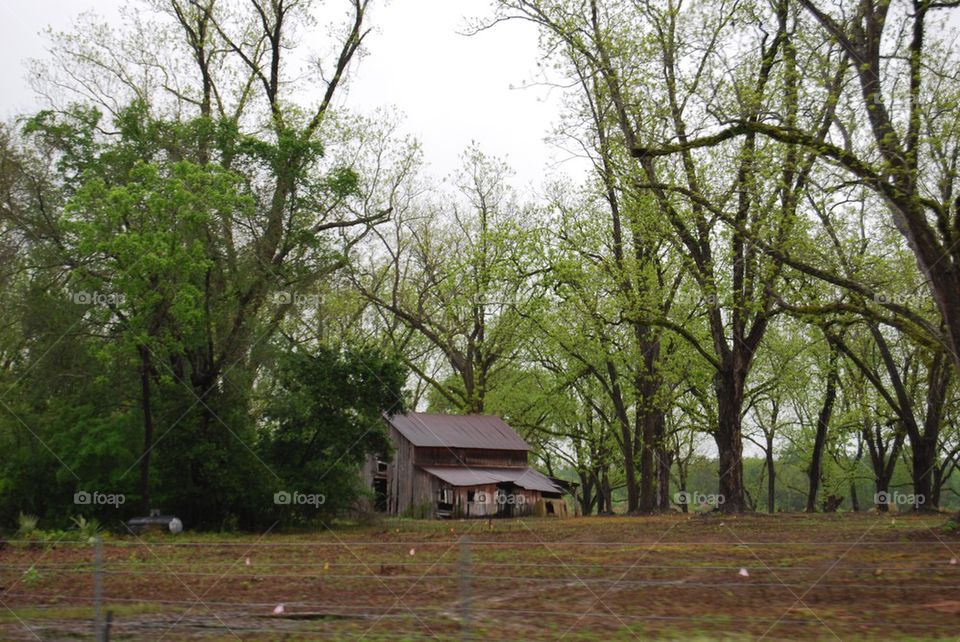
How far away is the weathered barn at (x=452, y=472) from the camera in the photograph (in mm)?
46375

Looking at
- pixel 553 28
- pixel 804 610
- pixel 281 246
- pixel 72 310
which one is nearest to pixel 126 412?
pixel 72 310

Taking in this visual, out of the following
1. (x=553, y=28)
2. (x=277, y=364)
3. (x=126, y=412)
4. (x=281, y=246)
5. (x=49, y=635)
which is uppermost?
(x=553, y=28)

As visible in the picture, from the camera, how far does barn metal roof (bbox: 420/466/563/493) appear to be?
45.8 metres

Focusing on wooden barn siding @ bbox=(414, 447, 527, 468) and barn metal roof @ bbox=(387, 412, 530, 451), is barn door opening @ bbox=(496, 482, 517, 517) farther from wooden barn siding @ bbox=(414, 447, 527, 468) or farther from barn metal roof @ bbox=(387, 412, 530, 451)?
barn metal roof @ bbox=(387, 412, 530, 451)

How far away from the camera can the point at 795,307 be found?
2398 centimetres

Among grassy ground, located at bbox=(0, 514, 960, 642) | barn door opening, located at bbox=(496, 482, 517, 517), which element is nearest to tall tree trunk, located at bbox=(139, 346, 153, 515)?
grassy ground, located at bbox=(0, 514, 960, 642)

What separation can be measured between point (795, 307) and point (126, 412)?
1970 centimetres

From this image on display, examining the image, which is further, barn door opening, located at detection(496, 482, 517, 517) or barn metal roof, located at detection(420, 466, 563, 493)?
barn door opening, located at detection(496, 482, 517, 517)

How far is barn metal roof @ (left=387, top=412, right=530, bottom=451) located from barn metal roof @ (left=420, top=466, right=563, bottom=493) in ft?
3.94

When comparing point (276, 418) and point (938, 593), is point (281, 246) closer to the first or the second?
point (276, 418)

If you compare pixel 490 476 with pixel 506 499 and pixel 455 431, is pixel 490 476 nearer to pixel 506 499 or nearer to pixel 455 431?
pixel 506 499

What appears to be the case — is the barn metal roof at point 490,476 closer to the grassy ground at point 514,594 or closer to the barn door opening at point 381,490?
the barn door opening at point 381,490

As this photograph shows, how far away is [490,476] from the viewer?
48125 mm

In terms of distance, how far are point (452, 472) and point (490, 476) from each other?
2.22m
